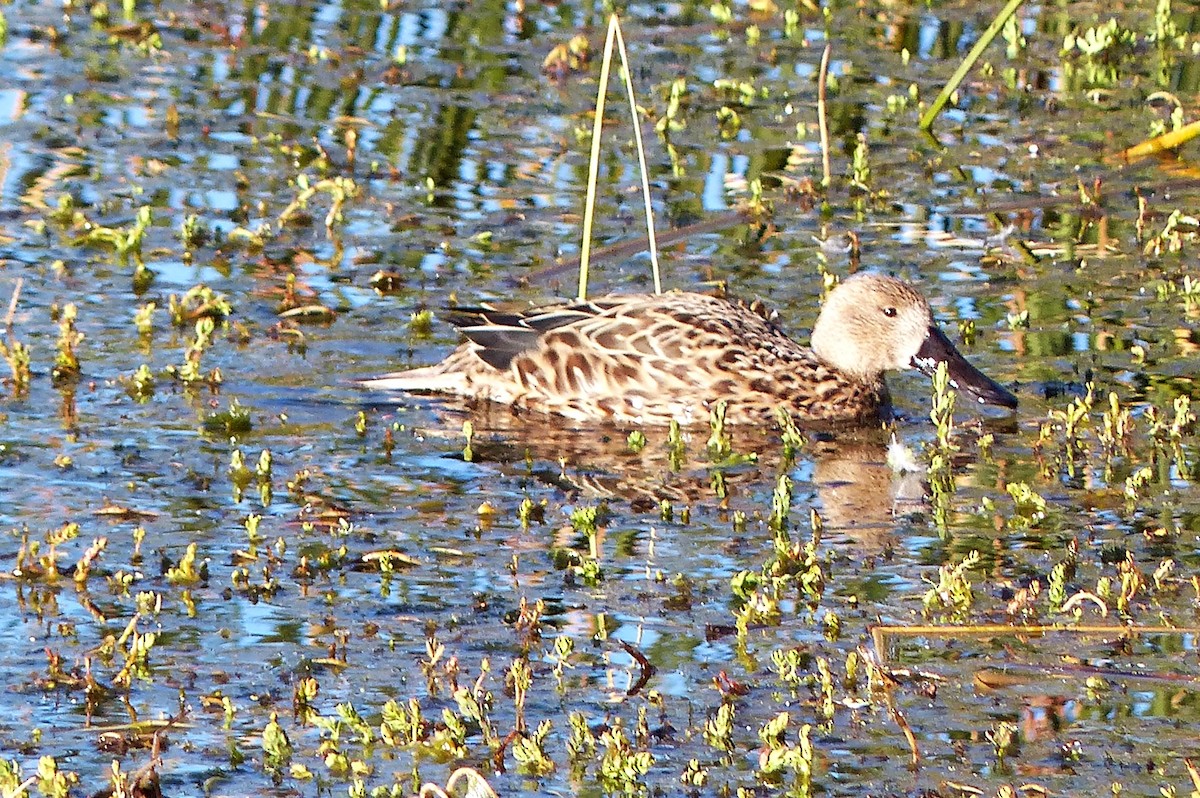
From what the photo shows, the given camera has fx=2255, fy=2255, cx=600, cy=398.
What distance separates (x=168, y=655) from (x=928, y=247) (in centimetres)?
612

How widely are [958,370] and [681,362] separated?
3.82 ft

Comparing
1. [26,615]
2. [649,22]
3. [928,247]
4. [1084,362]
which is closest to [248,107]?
[649,22]

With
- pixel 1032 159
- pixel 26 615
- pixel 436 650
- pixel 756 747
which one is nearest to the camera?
pixel 756 747

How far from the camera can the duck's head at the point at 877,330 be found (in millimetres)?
9781

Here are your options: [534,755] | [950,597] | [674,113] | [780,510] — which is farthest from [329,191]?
[534,755]

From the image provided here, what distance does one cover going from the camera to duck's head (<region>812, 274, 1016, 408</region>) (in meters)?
9.78

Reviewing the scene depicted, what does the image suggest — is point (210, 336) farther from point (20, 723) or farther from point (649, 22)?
point (649, 22)

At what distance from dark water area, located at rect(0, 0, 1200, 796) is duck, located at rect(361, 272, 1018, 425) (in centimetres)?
16

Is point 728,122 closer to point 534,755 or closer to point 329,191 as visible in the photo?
point 329,191

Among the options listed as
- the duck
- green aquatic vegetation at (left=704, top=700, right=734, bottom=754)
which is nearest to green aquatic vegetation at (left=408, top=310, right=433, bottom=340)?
the duck

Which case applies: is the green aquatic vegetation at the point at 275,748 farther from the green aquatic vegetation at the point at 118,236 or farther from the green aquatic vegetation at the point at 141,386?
the green aquatic vegetation at the point at 118,236

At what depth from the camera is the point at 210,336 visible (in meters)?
9.96

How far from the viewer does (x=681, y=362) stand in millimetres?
9539

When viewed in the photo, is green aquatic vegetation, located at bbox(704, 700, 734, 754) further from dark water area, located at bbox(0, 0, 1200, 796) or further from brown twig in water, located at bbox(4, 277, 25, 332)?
brown twig in water, located at bbox(4, 277, 25, 332)
